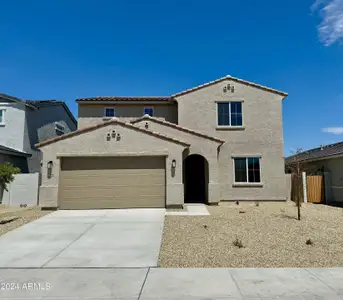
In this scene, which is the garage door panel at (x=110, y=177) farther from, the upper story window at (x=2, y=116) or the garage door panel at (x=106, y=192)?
the upper story window at (x=2, y=116)

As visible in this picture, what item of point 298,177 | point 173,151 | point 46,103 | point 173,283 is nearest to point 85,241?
point 173,283

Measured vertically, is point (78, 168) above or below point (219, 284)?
above

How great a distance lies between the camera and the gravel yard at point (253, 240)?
7.66 meters

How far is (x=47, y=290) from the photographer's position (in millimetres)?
5820

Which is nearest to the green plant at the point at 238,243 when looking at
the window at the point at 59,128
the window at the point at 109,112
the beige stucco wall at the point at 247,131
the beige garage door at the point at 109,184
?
the beige garage door at the point at 109,184

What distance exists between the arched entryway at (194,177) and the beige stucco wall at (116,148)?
4.04m

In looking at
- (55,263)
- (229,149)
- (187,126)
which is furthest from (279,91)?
(55,263)

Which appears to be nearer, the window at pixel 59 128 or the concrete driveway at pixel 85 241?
the concrete driveway at pixel 85 241

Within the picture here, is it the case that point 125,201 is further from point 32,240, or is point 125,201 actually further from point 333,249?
point 333,249

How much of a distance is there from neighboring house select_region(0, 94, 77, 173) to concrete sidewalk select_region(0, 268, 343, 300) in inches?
693

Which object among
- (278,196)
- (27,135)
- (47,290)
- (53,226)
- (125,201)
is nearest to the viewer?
(47,290)

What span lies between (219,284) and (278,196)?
50.2ft

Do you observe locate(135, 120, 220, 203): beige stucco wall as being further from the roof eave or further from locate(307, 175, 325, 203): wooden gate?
locate(307, 175, 325, 203): wooden gate

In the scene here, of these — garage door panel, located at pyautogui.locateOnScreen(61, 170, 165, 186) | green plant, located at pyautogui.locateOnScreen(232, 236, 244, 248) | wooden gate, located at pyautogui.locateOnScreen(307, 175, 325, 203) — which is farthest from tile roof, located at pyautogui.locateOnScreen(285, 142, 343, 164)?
green plant, located at pyautogui.locateOnScreen(232, 236, 244, 248)
